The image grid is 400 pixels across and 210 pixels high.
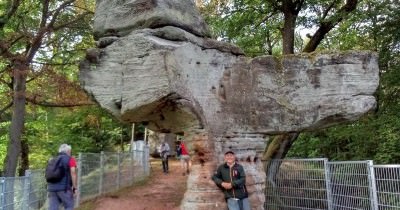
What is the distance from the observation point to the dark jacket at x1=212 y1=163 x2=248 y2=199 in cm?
780

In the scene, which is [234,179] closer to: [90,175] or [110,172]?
[90,175]

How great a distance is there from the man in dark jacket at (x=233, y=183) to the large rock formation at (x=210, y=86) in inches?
33.3

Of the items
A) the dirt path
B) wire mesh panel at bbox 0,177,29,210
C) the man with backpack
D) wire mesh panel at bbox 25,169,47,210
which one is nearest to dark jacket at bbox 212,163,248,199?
the man with backpack

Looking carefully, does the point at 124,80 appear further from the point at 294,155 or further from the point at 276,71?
the point at 294,155

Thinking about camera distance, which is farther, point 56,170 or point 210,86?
point 210,86

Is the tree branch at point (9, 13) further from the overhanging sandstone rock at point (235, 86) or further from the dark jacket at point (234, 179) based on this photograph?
the dark jacket at point (234, 179)

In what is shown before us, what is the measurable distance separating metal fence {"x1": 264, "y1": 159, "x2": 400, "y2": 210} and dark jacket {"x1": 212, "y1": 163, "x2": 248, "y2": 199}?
80.2 inches

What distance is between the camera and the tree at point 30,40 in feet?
47.1

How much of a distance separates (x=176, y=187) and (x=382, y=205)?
847cm

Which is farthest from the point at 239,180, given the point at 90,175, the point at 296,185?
the point at 90,175

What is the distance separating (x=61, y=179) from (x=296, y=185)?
4.99 metres

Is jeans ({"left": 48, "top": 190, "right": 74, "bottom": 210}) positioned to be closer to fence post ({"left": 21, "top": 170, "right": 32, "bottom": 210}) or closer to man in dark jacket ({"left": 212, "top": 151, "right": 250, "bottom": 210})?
fence post ({"left": 21, "top": 170, "right": 32, "bottom": 210})

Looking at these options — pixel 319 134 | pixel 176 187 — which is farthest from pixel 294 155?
pixel 176 187

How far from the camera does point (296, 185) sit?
991 centimetres
